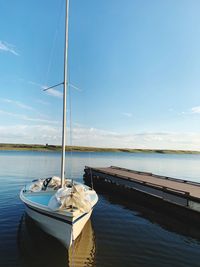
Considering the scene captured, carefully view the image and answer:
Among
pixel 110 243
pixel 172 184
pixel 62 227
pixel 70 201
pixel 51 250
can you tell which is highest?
pixel 70 201

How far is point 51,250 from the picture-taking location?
384 inches

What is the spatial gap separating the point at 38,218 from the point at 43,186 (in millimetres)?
4281

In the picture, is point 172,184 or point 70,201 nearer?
point 70,201

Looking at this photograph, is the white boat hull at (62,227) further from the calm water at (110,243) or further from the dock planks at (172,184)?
the dock planks at (172,184)

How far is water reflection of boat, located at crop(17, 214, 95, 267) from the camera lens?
888 cm

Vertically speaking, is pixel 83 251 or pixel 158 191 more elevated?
pixel 158 191

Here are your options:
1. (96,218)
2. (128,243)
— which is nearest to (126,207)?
(96,218)

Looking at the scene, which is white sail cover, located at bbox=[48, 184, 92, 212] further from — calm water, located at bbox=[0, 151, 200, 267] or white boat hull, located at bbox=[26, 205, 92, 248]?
calm water, located at bbox=[0, 151, 200, 267]

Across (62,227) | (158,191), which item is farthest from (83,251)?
(158,191)

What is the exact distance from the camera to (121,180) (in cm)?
2295

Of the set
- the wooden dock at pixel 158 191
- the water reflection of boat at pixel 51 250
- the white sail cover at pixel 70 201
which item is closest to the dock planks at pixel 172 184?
the wooden dock at pixel 158 191

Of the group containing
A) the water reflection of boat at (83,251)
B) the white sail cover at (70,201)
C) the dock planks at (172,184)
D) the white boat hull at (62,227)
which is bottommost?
the water reflection of boat at (83,251)

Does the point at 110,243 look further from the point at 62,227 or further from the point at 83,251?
the point at 62,227

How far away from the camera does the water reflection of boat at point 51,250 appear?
888 centimetres
